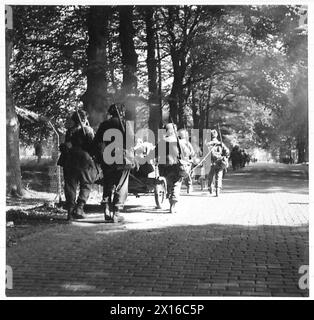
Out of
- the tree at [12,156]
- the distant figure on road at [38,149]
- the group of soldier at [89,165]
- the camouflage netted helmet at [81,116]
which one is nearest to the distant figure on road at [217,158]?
the distant figure on road at [38,149]

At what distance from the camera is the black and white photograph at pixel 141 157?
6078mm

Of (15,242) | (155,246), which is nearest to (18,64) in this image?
(15,242)

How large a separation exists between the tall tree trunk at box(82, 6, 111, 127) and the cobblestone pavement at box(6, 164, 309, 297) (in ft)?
9.31

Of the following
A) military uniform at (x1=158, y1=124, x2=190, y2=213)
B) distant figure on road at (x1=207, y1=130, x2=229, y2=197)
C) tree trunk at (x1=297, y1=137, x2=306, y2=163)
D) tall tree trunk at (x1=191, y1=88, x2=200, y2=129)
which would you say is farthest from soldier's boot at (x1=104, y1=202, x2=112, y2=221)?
tall tree trunk at (x1=191, y1=88, x2=200, y2=129)

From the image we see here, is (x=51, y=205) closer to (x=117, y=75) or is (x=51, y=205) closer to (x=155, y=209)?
(x=155, y=209)

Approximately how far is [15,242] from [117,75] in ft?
21.9

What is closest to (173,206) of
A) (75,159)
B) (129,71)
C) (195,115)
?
(75,159)

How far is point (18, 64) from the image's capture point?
11.0 m

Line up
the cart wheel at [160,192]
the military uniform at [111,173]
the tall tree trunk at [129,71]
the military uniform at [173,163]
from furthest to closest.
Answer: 1. the tall tree trunk at [129,71]
2. the cart wheel at [160,192]
3. the military uniform at [173,163]
4. the military uniform at [111,173]

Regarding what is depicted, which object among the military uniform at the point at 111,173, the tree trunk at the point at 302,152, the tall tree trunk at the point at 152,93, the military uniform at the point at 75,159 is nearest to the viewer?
the tree trunk at the point at 302,152

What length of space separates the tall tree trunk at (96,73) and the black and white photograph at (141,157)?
0.11 ft

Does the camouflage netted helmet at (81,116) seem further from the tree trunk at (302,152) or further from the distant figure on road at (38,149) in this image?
the distant figure on road at (38,149)

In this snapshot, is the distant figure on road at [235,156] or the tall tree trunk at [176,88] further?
the distant figure on road at [235,156]

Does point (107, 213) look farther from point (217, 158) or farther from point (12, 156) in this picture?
point (217, 158)
